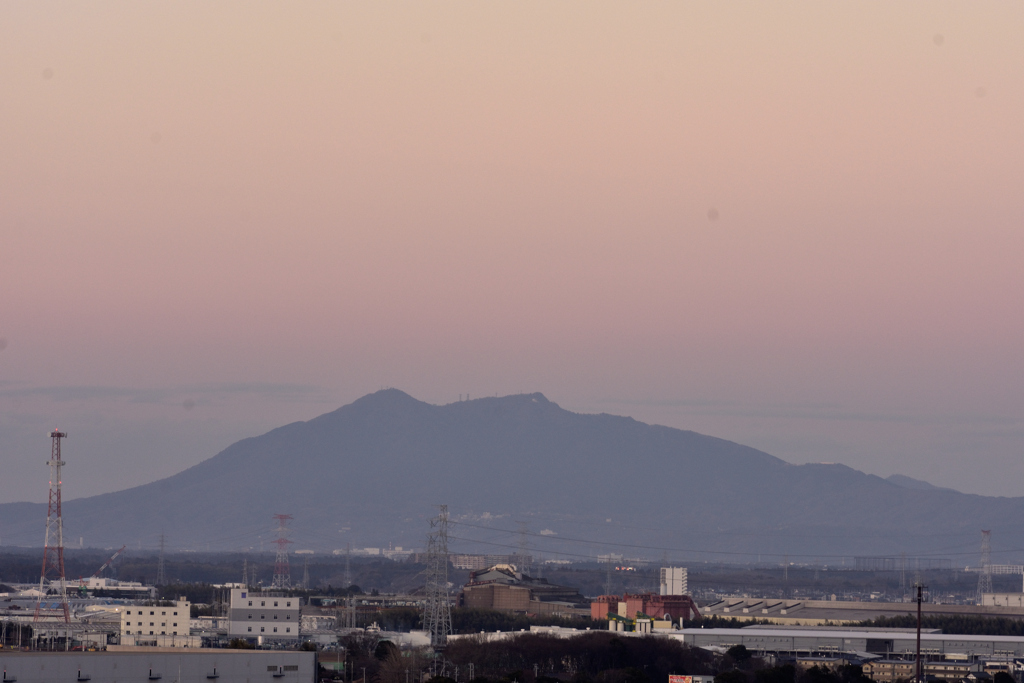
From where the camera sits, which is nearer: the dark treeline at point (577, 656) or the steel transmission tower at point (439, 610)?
the dark treeline at point (577, 656)

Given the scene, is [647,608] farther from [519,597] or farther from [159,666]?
[159,666]

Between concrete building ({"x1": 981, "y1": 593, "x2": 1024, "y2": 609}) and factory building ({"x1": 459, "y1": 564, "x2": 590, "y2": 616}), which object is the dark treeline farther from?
concrete building ({"x1": 981, "y1": 593, "x2": 1024, "y2": 609})

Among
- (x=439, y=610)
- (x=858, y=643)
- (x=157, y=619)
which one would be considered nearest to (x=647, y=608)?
(x=439, y=610)

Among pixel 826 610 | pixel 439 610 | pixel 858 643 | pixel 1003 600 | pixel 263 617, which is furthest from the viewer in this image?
pixel 1003 600

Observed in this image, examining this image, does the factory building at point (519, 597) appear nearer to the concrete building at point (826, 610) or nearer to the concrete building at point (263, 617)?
the concrete building at point (826, 610)

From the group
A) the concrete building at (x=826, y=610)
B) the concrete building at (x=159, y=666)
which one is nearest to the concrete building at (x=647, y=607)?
the concrete building at (x=826, y=610)
